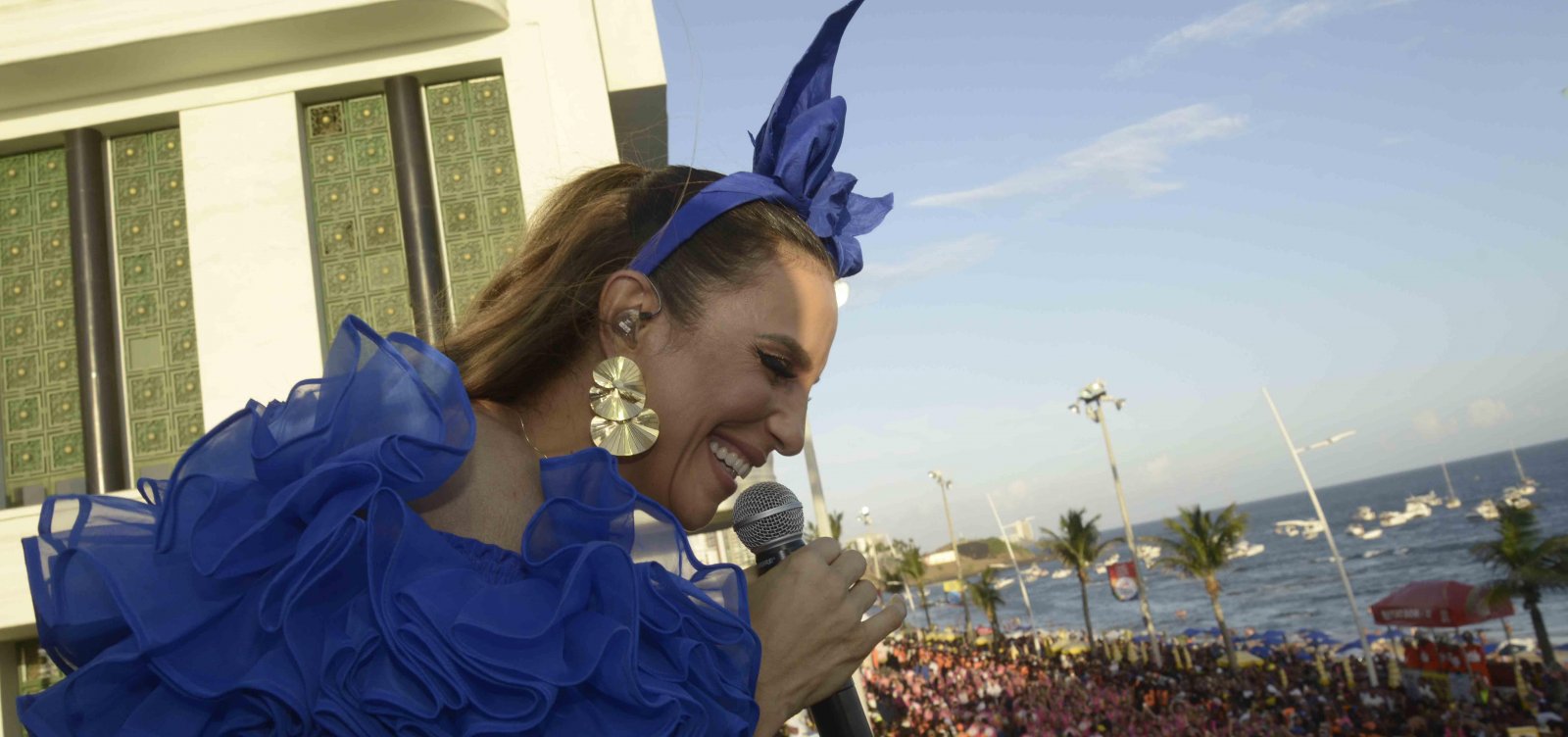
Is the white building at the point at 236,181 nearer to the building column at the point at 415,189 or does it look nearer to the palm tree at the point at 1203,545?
the building column at the point at 415,189

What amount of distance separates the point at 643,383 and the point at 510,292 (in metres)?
0.34

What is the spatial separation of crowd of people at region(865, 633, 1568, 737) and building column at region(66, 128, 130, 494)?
32.8ft

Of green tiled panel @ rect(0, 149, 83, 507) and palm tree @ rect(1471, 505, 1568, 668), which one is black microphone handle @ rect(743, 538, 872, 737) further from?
palm tree @ rect(1471, 505, 1568, 668)

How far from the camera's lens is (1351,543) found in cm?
12050

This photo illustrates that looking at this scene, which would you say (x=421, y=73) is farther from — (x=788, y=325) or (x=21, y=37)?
(x=788, y=325)

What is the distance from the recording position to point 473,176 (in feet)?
36.2

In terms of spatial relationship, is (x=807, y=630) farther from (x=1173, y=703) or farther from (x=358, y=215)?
(x=1173, y=703)

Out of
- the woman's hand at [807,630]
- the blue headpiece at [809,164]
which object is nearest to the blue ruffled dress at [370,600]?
the woman's hand at [807,630]

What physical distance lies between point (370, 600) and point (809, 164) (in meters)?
1.19

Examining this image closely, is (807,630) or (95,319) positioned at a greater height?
(95,319)

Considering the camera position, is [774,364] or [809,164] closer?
[774,364]

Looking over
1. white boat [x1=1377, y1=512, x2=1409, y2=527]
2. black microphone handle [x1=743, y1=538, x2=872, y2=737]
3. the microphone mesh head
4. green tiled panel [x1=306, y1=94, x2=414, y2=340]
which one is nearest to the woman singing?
the microphone mesh head

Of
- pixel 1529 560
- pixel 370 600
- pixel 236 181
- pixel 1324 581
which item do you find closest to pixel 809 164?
pixel 370 600

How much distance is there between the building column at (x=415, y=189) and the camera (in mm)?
10633
